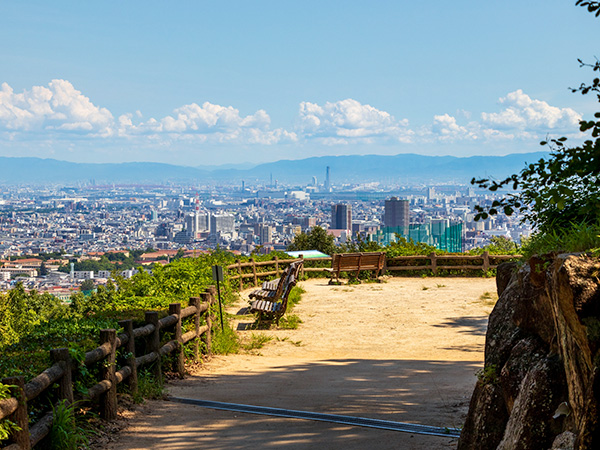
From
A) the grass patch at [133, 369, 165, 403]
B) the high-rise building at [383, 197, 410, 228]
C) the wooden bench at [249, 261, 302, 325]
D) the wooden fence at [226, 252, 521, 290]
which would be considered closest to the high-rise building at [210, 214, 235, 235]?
the high-rise building at [383, 197, 410, 228]

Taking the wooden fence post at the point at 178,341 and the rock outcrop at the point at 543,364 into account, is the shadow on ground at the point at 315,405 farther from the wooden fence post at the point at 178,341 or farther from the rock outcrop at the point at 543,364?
the rock outcrop at the point at 543,364

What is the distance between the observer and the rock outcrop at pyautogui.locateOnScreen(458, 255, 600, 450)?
2979 millimetres

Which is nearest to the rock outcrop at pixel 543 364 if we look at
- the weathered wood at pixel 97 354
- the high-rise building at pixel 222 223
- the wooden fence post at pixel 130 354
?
the weathered wood at pixel 97 354

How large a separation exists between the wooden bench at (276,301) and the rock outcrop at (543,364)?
7.14 meters

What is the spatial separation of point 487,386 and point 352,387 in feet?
9.62

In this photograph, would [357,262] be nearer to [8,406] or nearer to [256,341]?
[256,341]

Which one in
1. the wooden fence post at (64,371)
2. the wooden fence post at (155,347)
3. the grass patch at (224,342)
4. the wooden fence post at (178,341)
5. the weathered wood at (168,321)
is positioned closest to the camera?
the wooden fence post at (64,371)

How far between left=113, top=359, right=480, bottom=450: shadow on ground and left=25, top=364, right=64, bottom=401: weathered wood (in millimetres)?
776

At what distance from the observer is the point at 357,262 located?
1783cm

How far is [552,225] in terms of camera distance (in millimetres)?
4574

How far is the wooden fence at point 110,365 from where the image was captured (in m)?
4.16

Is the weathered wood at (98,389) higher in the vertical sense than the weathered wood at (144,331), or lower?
lower

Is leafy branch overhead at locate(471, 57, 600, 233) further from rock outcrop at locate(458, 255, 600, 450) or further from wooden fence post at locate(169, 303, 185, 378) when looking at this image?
wooden fence post at locate(169, 303, 185, 378)

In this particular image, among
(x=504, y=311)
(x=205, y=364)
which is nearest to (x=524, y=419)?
(x=504, y=311)
